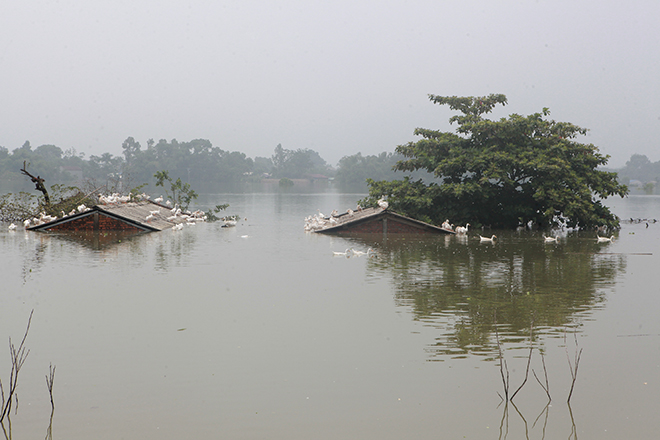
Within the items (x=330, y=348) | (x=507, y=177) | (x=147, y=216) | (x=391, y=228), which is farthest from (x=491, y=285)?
(x=147, y=216)

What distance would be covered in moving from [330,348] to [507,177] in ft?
61.7

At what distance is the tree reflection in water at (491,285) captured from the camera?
8711 mm

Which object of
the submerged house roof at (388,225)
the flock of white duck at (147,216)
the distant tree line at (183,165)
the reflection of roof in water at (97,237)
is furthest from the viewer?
the distant tree line at (183,165)

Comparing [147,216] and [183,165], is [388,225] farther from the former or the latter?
[183,165]

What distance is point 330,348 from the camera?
7.91 meters

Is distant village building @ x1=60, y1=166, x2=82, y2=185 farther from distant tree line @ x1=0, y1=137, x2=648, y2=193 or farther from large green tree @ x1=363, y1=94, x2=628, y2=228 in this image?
large green tree @ x1=363, y1=94, x2=628, y2=228

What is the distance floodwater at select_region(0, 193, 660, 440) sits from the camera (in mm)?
5801

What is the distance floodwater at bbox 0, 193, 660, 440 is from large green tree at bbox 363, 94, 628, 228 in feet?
33.2

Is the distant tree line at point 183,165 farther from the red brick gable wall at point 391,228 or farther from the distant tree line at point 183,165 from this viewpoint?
the red brick gable wall at point 391,228

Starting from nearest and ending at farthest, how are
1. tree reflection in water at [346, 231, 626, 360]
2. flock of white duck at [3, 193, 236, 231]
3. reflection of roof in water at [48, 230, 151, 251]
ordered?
1. tree reflection in water at [346, 231, 626, 360]
2. reflection of roof in water at [48, 230, 151, 251]
3. flock of white duck at [3, 193, 236, 231]

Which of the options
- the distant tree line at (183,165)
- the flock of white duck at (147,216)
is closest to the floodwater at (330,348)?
the flock of white duck at (147,216)

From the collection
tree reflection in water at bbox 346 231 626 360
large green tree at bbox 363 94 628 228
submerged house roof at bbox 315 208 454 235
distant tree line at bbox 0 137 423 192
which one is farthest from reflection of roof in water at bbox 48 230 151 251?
distant tree line at bbox 0 137 423 192

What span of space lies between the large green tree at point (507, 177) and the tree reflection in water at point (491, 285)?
411 cm

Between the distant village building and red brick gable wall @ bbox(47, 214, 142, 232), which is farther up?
the distant village building
